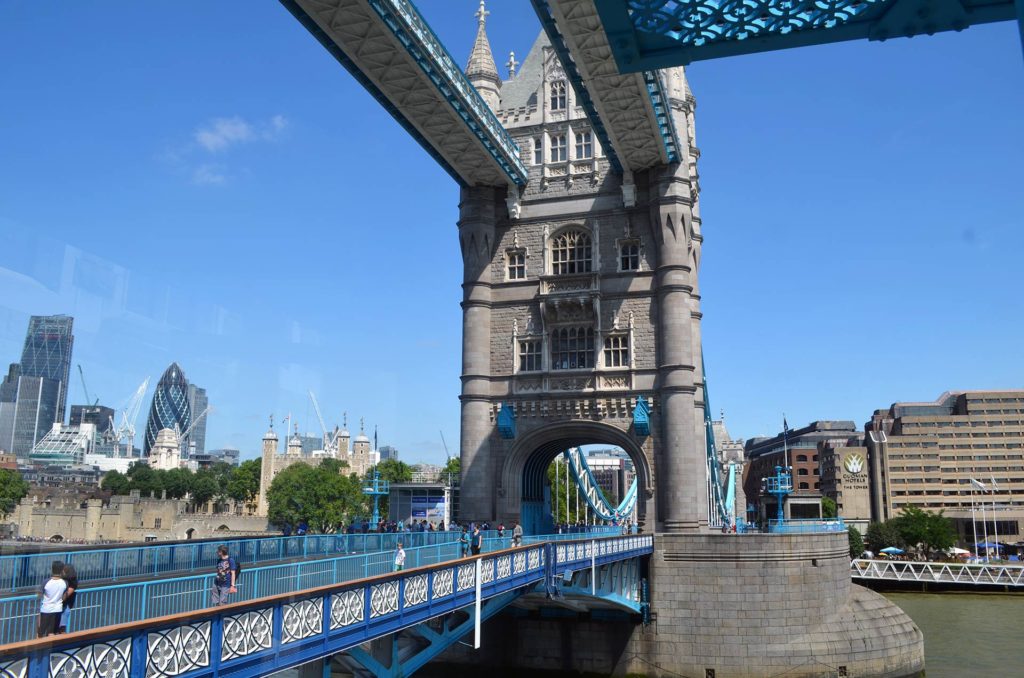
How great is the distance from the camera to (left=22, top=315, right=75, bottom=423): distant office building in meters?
14.4

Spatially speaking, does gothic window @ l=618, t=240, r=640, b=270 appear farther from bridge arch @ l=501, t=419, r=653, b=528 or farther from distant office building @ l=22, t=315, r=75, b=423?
distant office building @ l=22, t=315, r=75, b=423

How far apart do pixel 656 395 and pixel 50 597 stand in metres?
31.1

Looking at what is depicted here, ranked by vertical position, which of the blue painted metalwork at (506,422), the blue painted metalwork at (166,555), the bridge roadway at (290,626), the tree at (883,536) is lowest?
the tree at (883,536)

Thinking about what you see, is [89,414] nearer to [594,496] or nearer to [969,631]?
[969,631]

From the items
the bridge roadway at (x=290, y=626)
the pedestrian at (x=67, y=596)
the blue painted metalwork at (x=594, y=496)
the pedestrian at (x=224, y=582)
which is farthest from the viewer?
the blue painted metalwork at (x=594, y=496)

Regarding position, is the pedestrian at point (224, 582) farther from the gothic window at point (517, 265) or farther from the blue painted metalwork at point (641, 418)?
the gothic window at point (517, 265)

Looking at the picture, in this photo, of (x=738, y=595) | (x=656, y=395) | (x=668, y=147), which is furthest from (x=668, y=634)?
(x=668, y=147)

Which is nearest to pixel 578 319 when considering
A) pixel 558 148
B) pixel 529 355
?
pixel 529 355

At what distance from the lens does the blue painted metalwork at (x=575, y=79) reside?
30.4 meters

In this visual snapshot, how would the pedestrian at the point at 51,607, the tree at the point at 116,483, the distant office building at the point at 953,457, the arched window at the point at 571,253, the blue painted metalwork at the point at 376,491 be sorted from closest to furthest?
the pedestrian at the point at 51,607
the arched window at the point at 571,253
the blue painted metalwork at the point at 376,491
the tree at the point at 116,483
the distant office building at the point at 953,457

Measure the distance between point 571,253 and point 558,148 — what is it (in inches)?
205

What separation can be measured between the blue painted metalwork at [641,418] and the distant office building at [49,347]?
2553cm

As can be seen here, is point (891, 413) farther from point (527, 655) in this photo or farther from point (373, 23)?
point (373, 23)

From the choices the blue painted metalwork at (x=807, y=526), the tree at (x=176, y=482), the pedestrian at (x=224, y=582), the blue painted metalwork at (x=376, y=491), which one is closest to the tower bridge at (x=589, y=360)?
the blue painted metalwork at (x=807, y=526)
